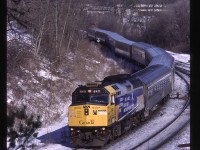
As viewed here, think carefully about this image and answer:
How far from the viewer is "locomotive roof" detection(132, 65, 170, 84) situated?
23672 mm

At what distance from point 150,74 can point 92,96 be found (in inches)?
347

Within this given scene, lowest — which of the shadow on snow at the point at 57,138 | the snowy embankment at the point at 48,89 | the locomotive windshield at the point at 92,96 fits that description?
the shadow on snow at the point at 57,138

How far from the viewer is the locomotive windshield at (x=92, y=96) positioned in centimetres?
1750

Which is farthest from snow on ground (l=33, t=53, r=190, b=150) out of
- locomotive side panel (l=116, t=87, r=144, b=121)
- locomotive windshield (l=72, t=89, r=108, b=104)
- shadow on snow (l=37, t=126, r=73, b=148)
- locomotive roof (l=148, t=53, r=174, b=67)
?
locomotive roof (l=148, t=53, r=174, b=67)

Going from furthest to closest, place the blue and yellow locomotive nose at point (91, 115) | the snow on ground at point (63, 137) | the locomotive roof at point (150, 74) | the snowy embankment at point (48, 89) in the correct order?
the locomotive roof at point (150, 74), the snowy embankment at point (48, 89), the snow on ground at point (63, 137), the blue and yellow locomotive nose at point (91, 115)

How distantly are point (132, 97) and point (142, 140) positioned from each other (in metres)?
2.41

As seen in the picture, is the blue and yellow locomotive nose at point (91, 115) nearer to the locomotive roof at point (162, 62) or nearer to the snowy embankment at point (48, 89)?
the snowy embankment at point (48, 89)

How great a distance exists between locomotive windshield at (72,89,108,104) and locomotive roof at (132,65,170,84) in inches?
214

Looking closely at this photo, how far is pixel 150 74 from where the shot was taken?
25.6 meters

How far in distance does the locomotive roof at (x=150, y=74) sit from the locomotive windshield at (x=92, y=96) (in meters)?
5.45

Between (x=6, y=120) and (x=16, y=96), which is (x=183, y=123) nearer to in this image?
(x=16, y=96)

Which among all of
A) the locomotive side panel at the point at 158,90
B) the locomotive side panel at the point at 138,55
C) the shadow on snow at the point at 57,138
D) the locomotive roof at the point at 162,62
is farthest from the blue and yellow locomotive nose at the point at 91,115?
the locomotive side panel at the point at 138,55

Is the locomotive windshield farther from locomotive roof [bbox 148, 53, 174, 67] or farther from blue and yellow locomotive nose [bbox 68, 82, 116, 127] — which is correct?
locomotive roof [bbox 148, 53, 174, 67]
